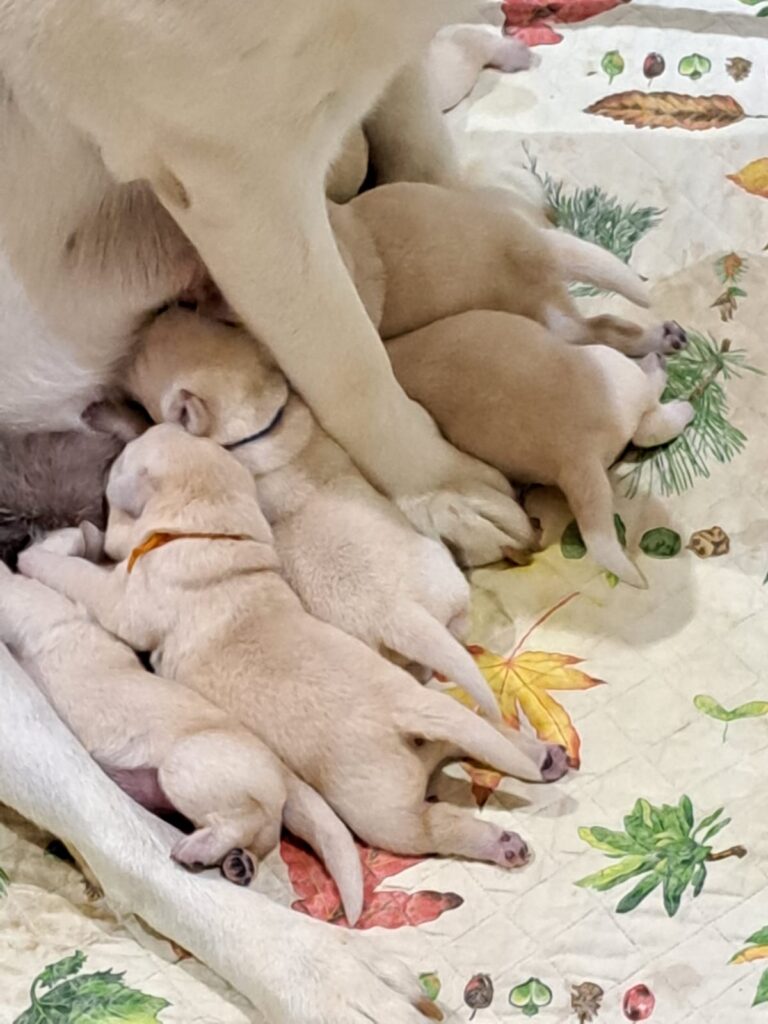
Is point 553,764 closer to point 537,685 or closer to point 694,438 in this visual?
point 537,685

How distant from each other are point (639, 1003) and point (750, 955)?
0.11 metres

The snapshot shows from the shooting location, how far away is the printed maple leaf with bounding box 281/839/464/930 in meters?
1.27

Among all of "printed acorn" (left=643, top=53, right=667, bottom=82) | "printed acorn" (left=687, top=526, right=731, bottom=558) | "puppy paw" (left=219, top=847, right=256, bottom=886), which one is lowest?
"puppy paw" (left=219, top=847, right=256, bottom=886)

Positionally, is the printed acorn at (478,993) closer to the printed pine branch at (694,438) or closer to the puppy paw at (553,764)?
the puppy paw at (553,764)

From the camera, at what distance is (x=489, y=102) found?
77.5 inches

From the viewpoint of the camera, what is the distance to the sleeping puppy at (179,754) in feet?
4.08

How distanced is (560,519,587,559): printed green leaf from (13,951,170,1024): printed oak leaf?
0.65 metres

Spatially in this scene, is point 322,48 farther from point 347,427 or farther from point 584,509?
point 584,509

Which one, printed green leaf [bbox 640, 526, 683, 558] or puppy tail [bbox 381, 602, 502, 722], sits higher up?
puppy tail [bbox 381, 602, 502, 722]

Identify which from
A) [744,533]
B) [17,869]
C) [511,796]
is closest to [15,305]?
[17,869]

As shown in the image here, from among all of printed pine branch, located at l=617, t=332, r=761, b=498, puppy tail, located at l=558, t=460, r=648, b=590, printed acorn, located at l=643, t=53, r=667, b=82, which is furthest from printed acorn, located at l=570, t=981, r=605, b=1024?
printed acorn, located at l=643, t=53, r=667, b=82

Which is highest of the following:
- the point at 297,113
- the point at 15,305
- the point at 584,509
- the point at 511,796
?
the point at 297,113

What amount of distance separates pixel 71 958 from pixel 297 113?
0.78m

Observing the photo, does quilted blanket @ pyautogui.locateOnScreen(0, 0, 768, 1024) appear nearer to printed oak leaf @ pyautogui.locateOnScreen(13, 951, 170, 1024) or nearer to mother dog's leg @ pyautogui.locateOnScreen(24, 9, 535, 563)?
printed oak leaf @ pyautogui.locateOnScreen(13, 951, 170, 1024)
